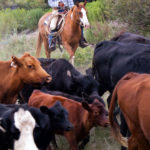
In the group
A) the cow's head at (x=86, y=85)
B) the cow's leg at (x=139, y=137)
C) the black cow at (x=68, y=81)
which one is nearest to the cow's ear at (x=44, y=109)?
the cow's leg at (x=139, y=137)

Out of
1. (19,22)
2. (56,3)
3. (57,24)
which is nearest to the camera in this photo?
(57,24)

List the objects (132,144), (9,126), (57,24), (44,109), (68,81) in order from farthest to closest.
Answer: (57,24), (68,81), (44,109), (132,144), (9,126)

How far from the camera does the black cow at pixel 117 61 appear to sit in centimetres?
489

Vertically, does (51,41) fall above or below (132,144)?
below

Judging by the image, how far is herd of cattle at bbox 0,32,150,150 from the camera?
360 centimetres

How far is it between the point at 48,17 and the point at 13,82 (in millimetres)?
5672

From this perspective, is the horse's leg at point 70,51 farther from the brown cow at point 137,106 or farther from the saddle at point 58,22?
Result: the brown cow at point 137,106

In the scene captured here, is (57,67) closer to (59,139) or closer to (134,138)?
(59,139)

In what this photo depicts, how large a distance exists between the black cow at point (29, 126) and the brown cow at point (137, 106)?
772mm

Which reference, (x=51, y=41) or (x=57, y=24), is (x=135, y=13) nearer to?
(x=57, y=24)

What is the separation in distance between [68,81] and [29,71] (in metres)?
0.90

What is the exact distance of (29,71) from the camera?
5125 millimetres

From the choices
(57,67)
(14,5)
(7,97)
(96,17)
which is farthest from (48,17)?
(14,5)

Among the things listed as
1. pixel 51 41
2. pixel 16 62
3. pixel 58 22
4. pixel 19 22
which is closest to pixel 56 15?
pixel 58 22
